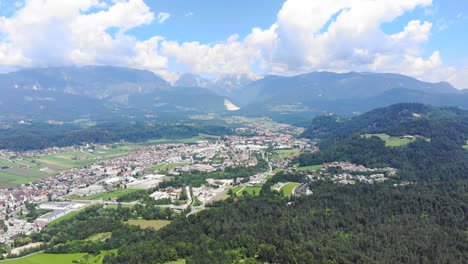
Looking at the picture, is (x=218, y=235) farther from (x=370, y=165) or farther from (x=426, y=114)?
(x=426, y=114)

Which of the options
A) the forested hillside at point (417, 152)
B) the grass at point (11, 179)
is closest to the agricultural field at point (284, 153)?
the forested hillside at point (417, 152)

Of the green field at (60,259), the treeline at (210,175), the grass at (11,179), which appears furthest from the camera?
the grass at (11,179)

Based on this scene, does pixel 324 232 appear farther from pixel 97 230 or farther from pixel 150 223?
pixel 97 230

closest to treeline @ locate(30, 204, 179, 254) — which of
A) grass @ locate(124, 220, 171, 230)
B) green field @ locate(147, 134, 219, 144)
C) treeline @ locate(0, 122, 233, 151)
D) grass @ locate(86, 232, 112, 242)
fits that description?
grass @ locate(86, 232, 112, 242)

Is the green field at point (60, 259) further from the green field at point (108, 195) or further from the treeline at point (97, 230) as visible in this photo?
the green field at point (108, 195)

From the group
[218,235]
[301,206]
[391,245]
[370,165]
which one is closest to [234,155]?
[370,165]

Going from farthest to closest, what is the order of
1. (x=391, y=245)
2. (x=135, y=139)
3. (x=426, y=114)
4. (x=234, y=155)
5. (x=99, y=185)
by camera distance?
1. (x=135, y=139)
2. (x=426, y=114)
3. (x=234, y=155)
4. (x=99, y=185)
5. (x=391, y=245)
